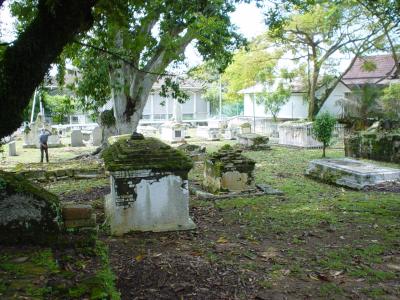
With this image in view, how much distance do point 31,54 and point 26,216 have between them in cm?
139

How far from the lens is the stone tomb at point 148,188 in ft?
22.7

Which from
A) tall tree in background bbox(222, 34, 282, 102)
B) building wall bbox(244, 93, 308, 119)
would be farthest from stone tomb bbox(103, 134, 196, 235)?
building wall bbox(244, 93, 308, 119)

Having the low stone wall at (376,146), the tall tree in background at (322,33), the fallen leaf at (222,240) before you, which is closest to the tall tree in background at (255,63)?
the tall tree in background at (322,33)

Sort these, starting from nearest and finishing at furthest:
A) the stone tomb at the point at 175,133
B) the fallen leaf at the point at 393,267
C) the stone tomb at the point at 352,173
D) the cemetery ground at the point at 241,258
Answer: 1. the cemetery ground at the point at 241,258
2. the fallen leaf at the point at 393,267
3. the stone tomb at the point at 352,173
4. the stone tomb at the point at 175,133

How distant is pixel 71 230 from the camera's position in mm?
3715

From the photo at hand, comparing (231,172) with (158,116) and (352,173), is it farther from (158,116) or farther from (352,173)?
(158,116)

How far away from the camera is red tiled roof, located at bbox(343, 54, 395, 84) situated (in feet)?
106

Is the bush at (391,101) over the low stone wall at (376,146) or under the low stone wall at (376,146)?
over

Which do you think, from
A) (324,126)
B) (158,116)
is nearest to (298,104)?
(158,116)

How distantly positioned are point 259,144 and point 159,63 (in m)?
9.35

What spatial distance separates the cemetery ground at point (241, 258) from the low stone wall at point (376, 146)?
19.1 ft

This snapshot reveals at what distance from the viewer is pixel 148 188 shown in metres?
7.06

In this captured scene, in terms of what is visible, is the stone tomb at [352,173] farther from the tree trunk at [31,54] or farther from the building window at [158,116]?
the building window at [158,116]

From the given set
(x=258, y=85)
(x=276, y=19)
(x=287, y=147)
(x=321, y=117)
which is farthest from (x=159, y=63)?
(x=258, y=85)
